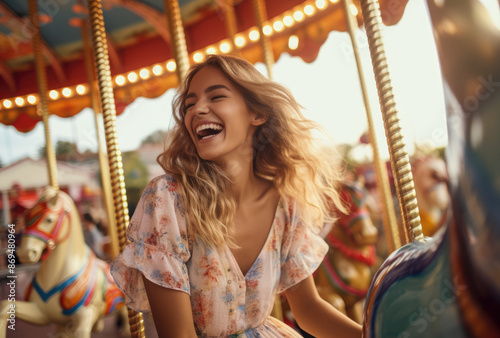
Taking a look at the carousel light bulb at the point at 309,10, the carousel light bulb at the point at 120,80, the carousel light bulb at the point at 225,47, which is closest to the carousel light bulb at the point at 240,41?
the carousel light bulb at the point at 225,47

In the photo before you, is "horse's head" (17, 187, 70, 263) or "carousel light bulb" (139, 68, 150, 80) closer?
"horse's head" (17, 187, 70, 263)

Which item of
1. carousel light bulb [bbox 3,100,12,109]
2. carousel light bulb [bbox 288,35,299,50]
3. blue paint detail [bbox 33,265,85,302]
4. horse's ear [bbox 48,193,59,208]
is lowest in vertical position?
blue paint detail [bbox 33,265,85,302]

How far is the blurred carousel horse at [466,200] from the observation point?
38cm

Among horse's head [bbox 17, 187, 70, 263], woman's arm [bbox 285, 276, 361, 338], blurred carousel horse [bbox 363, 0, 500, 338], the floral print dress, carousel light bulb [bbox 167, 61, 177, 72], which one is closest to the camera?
blurred carousel horse [bbox 363, 0, 500, 338]

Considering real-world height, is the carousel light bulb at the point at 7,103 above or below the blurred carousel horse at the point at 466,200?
above

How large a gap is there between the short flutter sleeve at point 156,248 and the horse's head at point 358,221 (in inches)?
54.6

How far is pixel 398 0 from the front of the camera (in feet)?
9.55

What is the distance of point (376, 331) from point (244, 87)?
2.22 ft

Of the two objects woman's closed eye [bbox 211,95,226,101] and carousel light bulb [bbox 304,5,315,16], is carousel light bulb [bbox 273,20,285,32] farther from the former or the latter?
woman's closed eye [bbox 211,95,226,101]

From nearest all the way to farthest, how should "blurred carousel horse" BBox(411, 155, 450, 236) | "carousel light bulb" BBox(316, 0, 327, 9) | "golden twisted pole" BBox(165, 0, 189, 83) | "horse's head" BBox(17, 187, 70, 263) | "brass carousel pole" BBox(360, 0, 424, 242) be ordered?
1. "brass carousel pole" BBox(360, 0, 424, 242)
2. "golden twisted pole" BBox(165, 0, 189, 83)
3. "horse's head" BBox(17, 187, 70, 263)
4. "blurred carousel horse" BBox(411, 155, 450, 236)
5. "carousel light bulb" BBox(316, 0, 327, 9)

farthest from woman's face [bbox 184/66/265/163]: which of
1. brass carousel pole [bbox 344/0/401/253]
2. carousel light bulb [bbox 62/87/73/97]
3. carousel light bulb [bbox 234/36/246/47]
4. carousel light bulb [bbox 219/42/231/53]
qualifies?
carousel light bulb [bbox 62/87/73/97]

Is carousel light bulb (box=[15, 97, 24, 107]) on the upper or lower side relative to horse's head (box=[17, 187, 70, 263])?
upper

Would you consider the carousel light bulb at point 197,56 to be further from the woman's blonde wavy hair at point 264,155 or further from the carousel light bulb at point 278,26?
the woman's blonde wavy hair at point 264,155

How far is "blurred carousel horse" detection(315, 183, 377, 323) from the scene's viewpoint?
2.10m
